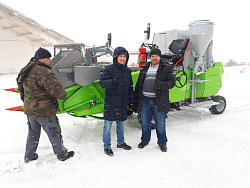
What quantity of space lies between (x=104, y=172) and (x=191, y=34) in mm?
4014

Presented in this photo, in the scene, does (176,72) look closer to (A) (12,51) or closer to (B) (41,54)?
(B) (41,54)

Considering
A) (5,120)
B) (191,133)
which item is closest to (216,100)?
(191,133)

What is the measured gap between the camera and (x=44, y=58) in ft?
9.52

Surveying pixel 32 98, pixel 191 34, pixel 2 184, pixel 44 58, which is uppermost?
pixel 191 34

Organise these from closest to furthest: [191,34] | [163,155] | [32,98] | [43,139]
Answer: [32,98] < [163,155] < [43,139] < [191,34]

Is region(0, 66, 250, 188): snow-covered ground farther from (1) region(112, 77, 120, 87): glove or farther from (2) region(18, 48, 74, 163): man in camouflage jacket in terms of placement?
(1) region(112, 77, 120, 87): glove

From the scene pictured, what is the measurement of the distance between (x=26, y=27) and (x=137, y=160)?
11857mm

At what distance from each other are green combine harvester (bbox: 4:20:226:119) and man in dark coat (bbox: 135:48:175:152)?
79 centimetres

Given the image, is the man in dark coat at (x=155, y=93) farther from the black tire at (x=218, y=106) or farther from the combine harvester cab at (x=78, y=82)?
the black tire at (x=218, y=106)

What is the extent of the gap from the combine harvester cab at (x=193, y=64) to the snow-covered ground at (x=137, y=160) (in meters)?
0.75

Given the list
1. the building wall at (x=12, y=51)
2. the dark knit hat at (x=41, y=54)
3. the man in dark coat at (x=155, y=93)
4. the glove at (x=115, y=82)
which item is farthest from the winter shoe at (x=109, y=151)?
the building wall at (x=12, y=51)

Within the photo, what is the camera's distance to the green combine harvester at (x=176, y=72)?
143 inches

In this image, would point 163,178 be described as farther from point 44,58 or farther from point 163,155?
point 44,58

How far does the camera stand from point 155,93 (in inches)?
135
